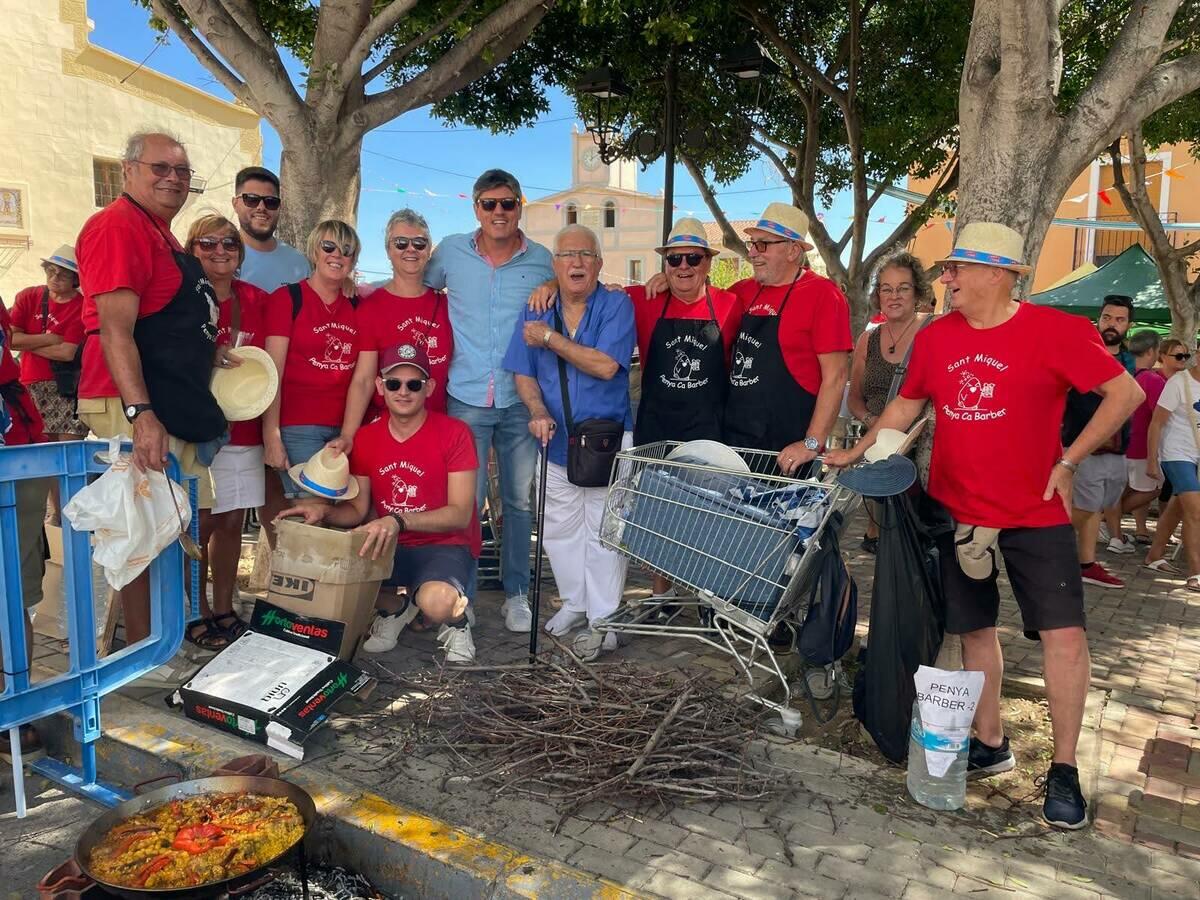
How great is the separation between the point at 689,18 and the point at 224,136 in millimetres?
20382

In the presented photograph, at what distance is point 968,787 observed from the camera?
12.0 feet

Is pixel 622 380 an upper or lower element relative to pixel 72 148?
lower

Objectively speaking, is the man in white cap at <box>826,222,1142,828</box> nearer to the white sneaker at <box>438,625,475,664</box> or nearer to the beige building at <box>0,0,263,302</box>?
the white sneaker at <box>438,625,475,664</box>

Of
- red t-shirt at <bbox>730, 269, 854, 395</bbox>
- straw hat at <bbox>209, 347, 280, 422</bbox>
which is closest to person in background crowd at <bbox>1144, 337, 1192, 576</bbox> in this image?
red t-shirt at <bbox>730, 269, 854, 395</bbox>

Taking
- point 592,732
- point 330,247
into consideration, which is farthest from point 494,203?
point 592,732

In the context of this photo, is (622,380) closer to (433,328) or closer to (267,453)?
(433,328)

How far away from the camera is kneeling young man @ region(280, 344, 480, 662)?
4.71m

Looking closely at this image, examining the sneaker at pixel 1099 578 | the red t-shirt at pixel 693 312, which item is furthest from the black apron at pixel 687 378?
the sneaker at pixel 1099 578

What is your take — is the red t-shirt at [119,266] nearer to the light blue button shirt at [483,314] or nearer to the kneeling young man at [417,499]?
the kneeling young man at [417,499]

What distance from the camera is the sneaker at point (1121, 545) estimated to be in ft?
28.1

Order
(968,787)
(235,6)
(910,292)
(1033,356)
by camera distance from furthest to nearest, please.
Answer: (235,6), (910,292), (968,787), (1033,356)

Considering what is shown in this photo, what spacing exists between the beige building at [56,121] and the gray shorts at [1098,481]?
18482 mm

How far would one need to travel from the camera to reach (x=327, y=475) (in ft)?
14.9

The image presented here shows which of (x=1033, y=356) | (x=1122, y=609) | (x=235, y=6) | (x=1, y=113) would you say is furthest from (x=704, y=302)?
(x=1, y=113)
